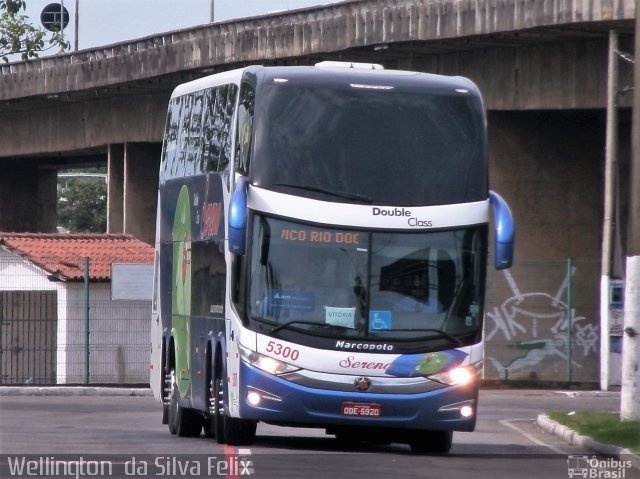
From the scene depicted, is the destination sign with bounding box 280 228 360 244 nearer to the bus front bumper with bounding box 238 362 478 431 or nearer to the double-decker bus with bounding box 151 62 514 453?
the double-decker bus with bounding box 151 62 514 453

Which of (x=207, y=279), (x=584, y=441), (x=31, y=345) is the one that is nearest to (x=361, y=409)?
(x=207, y=279)

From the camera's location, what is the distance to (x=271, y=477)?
1280cm

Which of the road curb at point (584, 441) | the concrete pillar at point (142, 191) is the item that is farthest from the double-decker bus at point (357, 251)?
the concrete pillar at point (142, 191)

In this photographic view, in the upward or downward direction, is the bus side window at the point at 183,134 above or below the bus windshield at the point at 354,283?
above

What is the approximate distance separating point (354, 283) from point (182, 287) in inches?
155

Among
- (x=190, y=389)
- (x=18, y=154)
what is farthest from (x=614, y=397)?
(x=18, y=154)

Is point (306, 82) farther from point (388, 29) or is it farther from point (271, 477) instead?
point (388, 29)

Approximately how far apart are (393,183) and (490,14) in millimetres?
15105

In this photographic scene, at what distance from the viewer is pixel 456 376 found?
51.3ft

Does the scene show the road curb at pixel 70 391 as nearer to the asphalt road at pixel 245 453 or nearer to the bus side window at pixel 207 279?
the asphalt road at pixel 245 453

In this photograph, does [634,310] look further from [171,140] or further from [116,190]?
[116,190]

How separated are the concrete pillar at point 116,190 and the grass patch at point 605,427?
91.9 feet

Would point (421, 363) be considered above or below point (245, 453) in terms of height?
above

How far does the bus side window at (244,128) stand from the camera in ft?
51.8
